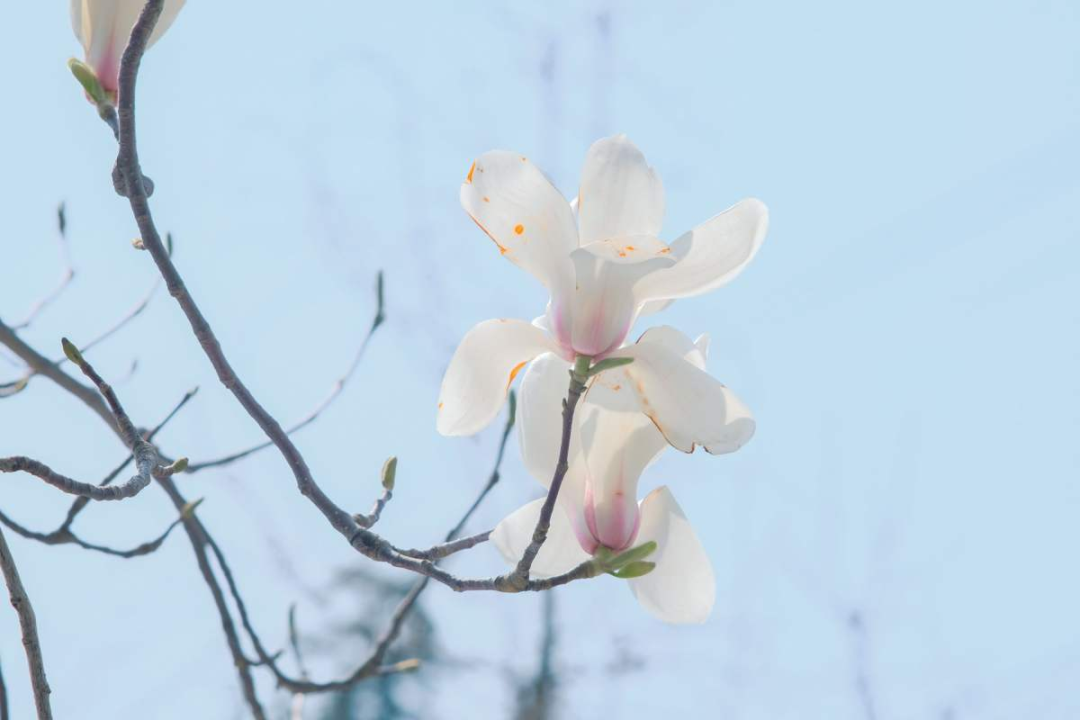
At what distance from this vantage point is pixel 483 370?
0.91 m

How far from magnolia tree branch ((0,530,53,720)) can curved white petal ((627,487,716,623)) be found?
48 centimetres

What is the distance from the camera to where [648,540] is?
0.95 metres

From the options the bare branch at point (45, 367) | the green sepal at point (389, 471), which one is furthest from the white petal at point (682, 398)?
the bare branch at point (45, 367)

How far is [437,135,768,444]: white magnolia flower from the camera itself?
0.86m

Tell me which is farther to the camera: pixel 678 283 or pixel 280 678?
pixel 280 678

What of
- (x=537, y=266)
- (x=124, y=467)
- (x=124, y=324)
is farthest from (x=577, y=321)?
(x=124, y=324)

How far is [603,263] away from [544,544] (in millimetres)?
249

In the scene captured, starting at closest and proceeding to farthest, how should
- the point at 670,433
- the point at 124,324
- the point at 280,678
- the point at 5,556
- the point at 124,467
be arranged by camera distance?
the point at 670,433, the point at 5,556, the point at 124,467, the point at 280,678, the point at 124,324

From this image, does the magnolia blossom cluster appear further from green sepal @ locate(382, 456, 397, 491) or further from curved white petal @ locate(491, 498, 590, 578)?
green sepal @ locate(382, 456, 397, 491)

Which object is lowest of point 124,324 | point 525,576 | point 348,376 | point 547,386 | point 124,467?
point 525,576

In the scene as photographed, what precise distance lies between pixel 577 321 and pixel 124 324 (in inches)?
49.3

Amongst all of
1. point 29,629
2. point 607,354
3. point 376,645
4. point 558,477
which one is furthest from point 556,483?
point 376,645

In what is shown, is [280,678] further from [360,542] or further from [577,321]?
[577,321]

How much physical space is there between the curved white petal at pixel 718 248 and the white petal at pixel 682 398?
0.04 m
